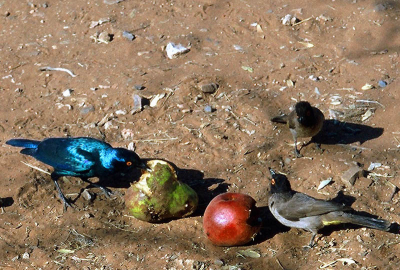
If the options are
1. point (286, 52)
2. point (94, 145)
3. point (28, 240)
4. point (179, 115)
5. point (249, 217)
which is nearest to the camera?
point (249, 217)

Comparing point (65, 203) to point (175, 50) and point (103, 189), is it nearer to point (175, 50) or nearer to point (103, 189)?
point (103, 189)

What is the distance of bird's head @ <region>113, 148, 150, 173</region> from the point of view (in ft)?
20.4

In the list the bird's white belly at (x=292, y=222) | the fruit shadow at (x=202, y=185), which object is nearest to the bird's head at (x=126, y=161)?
the fruit shadow at (x=202, y=185)

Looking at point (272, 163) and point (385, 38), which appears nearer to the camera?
point (272, 163)

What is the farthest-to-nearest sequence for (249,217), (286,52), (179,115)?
(286,52)
(179,115)
(249,217)

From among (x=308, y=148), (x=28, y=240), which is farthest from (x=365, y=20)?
(x=28, y=240)

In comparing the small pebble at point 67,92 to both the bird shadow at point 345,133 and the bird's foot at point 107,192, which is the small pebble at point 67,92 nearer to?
the bird's foot at point 107,192

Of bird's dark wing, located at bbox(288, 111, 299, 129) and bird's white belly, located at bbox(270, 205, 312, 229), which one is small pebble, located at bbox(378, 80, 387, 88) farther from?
bird's white belly, located at bbox(270, 205, 312, 229)

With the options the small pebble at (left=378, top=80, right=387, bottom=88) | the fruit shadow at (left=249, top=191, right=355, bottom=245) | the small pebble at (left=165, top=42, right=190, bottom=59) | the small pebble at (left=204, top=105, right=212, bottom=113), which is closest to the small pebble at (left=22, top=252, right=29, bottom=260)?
the fruit shadow at (left=249, top=191, right=355, bottom=245)

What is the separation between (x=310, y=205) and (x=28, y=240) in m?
2.91

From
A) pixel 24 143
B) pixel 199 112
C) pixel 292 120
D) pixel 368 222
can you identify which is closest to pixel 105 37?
pixel 199 112

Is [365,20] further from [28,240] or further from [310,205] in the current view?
[28,240]

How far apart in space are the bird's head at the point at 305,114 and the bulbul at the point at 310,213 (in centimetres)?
97

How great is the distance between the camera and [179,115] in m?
7.49
